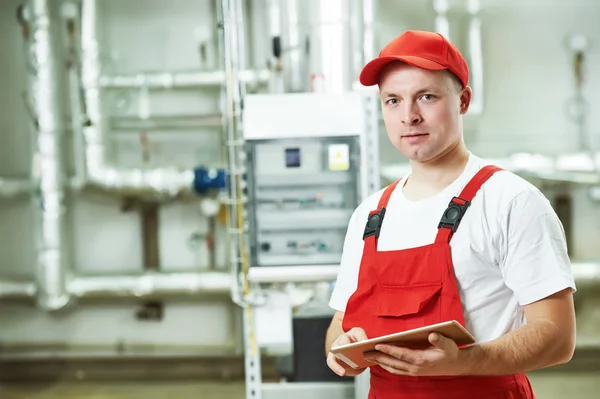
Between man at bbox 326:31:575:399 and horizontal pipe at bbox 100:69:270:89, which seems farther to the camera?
horizontal pipe at bbox 100:69:270:89

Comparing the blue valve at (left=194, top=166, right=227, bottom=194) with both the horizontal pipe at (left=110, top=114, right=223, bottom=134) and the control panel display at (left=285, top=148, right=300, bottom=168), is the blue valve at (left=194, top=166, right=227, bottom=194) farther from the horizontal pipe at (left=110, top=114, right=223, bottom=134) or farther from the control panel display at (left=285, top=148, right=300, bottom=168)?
the control panel display at (left=285, top=148, right=300, bottom=168)

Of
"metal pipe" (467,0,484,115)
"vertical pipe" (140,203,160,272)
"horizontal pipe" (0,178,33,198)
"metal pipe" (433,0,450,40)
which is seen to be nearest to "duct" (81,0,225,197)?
"vertical pipe" (140,203,160,272)

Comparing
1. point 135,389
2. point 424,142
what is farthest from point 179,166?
point 424,142

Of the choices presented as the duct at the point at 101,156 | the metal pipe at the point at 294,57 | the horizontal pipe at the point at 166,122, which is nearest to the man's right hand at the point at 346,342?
the metal pipe at the point at 294,57

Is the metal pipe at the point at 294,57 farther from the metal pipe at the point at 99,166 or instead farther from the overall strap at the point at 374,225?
the overall strap at the point at 374,225

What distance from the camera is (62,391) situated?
3404mm

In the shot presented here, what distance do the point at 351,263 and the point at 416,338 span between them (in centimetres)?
36

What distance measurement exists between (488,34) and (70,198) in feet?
8.37

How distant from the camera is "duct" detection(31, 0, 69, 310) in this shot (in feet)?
10.6

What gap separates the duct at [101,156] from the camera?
10.8 ft

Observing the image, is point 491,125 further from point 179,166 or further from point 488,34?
point 179,166

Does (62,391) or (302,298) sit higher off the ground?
(302,298)

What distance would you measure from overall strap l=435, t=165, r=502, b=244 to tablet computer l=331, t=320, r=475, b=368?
20 centimetres

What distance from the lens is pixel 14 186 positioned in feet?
11.5
